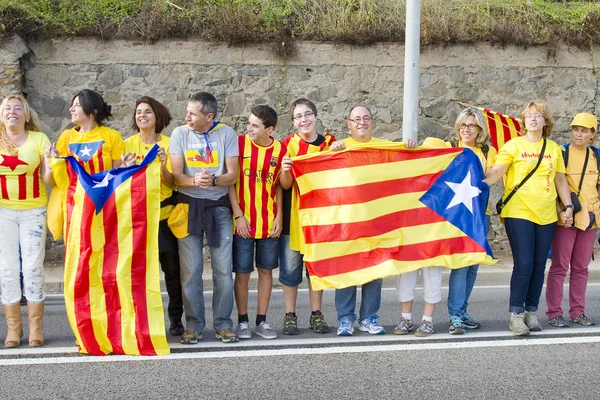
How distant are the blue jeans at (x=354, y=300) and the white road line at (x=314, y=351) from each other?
0.46m

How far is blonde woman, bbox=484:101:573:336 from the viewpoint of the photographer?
5.70m

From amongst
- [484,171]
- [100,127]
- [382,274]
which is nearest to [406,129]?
[484,171]

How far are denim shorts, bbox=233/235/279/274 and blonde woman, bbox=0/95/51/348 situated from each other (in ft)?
4.82

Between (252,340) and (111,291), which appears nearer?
(111,291)

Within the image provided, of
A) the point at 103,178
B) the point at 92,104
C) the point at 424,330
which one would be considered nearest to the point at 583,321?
the point at 424,330

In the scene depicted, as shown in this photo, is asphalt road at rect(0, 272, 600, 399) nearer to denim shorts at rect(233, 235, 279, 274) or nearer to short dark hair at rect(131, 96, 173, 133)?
denim shorts at rect(233, 235, 279, 274)

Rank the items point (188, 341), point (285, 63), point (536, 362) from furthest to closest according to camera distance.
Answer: point (285, 63) → point (188, 341) → point (536, 362)

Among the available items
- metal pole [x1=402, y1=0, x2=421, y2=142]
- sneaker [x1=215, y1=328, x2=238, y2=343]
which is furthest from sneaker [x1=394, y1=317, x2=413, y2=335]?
metal pole [x1=402, y1=0, x2=421, y2=142]

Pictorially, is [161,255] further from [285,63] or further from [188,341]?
[285,63]

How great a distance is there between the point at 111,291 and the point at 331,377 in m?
1.66

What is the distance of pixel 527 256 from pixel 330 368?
6.62 ft

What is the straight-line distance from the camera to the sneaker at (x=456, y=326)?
562cm

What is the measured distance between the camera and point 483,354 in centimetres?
510

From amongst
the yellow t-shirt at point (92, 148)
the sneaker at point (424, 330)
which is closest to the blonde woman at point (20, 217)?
the yellow t-shirt at point (92, 148)
